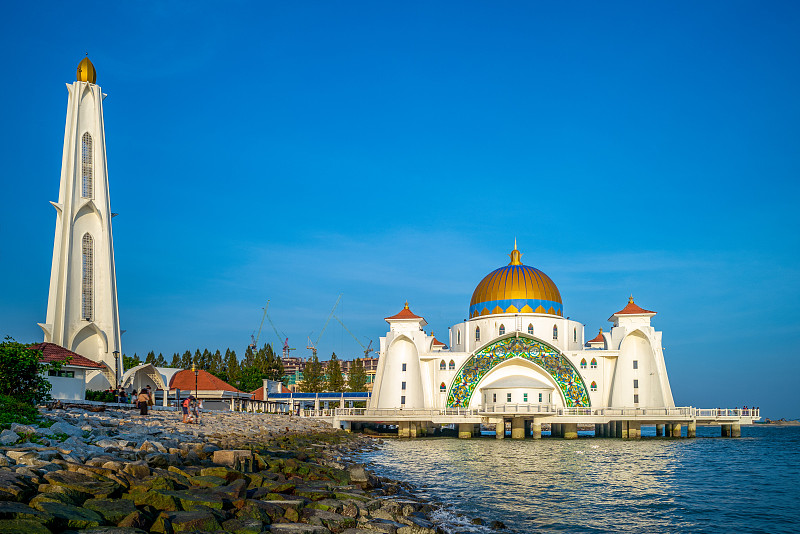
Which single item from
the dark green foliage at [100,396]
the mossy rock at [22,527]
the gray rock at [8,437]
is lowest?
the mossy rock at [22,527]

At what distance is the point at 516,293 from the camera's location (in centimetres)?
5972

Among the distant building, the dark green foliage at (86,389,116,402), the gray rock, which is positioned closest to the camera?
the gray rock

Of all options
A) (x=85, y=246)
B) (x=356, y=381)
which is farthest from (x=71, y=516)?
(x=356, y=381)

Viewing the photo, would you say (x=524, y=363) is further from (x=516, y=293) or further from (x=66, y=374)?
(x=66, y=374)

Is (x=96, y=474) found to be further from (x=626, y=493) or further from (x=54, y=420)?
(x=626, y=493)

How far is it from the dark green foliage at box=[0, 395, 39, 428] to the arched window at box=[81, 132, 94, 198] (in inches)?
1108

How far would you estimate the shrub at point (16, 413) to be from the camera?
671 inches

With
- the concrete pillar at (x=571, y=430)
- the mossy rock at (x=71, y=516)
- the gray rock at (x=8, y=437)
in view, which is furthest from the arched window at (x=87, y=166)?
the mossy rock at (x=71, y=516)

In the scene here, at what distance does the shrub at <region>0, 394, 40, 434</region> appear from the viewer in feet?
55.9

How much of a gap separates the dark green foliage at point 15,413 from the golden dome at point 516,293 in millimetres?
44251

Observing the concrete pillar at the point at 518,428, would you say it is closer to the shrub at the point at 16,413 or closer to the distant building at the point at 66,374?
the distant building at the point at 66,374

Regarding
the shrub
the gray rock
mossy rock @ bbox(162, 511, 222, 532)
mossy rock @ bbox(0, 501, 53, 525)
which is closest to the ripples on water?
mossy rock @ bbox(162, 511, 222, 532)

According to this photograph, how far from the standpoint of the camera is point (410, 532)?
41.9 ft

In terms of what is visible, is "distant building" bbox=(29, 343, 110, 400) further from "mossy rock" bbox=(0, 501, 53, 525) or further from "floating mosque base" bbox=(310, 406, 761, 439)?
"mossy rock" bbox=(0, 501, 53, 525)
